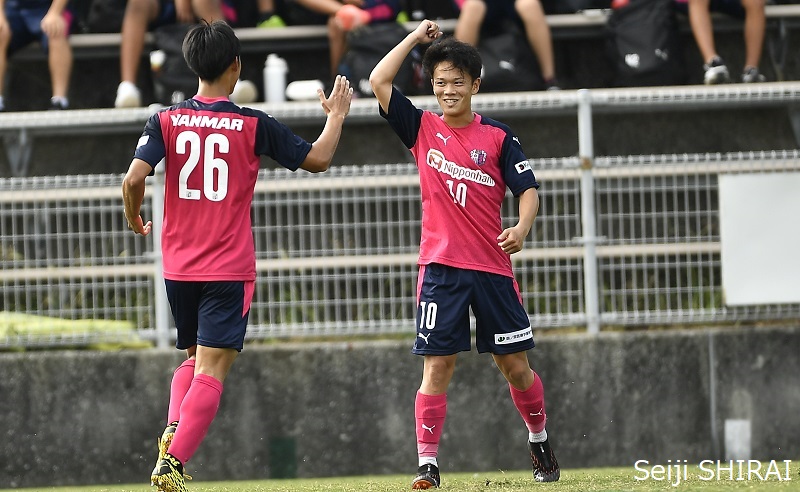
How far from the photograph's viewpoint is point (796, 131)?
9.16 meters

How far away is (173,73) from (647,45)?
3.20 m

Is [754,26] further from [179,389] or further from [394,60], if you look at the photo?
[179,389]

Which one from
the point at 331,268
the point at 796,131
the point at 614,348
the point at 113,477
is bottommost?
the point at 113,477

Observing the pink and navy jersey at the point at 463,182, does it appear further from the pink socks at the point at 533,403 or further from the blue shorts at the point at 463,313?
the pink socks at the point at 533,403

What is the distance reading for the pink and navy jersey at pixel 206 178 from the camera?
17.5 feet

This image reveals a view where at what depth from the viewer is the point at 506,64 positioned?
934 cm

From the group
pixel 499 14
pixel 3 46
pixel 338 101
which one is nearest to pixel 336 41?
pixel 499 14

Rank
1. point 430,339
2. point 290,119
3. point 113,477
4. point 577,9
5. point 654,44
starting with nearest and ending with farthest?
1. point 430,339
2. point 113,477
3. point 290,119
4. point 654,44
5. point 577,9

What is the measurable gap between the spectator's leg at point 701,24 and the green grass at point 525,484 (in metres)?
3.16

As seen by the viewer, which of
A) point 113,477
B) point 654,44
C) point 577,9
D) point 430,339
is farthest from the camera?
point 577,9

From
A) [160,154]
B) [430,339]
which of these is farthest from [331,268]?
[160,154]

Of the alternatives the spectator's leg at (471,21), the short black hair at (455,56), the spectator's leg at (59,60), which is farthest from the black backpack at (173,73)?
the short black hair at (455,56)

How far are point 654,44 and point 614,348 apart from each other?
2380 millimetres

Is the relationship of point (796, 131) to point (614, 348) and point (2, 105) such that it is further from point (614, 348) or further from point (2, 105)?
point (2, 105)
